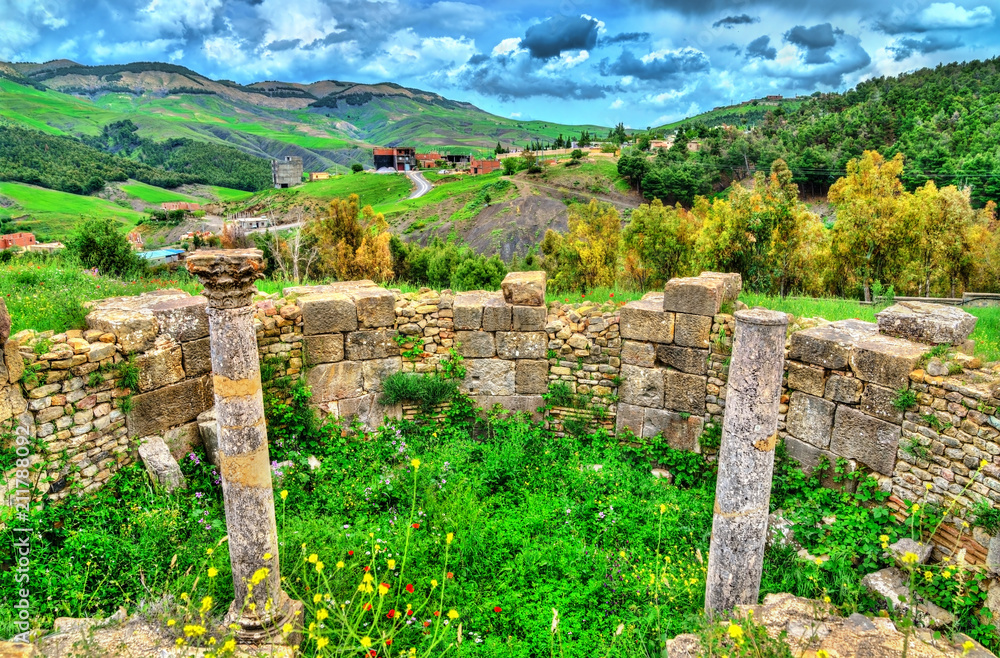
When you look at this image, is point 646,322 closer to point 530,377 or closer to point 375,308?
point 530,377

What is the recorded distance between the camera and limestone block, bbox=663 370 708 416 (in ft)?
27.0

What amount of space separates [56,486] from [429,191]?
87.1 metres

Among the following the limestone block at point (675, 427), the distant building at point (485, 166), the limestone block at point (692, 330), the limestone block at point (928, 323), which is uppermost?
the distant building at point (485, 166)

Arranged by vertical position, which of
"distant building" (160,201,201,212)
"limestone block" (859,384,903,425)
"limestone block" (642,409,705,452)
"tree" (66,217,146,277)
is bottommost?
"limestone block" (642,409,705,452)

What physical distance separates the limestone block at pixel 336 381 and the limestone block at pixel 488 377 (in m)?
1.69

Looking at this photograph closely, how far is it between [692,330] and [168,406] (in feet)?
24.1

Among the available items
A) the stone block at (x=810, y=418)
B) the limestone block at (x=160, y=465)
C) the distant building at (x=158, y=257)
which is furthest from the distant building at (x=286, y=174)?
the stone block at (x=810, y=418)

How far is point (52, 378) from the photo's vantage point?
620 cm

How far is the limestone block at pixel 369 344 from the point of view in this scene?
8711mm

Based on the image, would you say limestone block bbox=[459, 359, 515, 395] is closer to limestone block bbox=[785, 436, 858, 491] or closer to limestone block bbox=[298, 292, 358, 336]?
limestone block bbox=[298, 292, 358, 336]

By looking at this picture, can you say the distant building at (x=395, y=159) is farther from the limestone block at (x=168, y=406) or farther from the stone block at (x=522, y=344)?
the limestone block at (x=168, y=406)

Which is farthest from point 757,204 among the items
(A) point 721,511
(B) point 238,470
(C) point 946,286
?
(B) point 238,470

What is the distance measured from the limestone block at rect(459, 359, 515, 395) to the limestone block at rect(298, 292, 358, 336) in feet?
6.64

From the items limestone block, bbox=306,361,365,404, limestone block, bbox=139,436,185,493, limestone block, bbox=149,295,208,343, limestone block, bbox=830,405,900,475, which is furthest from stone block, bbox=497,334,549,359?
limestone block, bbox=139,436,185,493
